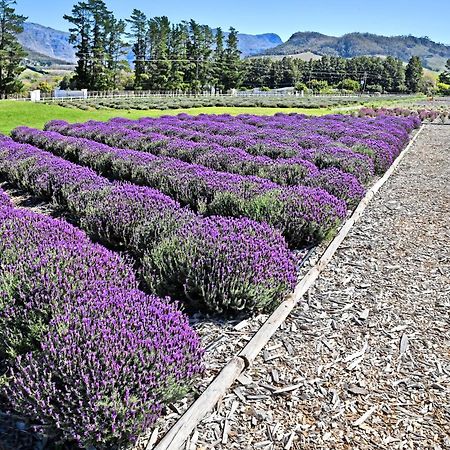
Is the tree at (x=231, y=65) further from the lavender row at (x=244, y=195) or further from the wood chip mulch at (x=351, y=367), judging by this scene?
the wood chip mulch at (x=351, y=367)

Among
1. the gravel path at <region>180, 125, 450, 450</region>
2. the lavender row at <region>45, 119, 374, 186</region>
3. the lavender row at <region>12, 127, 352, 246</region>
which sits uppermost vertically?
the lavender row at <region>45, 119, 374, 186</region>

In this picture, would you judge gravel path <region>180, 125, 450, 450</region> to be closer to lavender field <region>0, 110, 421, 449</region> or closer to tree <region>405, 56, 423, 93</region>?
lavender field <region>0, 110, 421, 449</region>

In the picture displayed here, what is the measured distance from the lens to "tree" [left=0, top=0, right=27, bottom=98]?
48.7 m

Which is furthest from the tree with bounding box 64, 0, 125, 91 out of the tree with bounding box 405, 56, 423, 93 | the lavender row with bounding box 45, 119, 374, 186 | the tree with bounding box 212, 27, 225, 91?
the tree with bounding box 405, 56, 423, 93

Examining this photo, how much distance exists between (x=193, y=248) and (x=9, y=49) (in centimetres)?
5288

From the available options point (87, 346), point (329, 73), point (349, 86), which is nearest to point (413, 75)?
point (349, 86)

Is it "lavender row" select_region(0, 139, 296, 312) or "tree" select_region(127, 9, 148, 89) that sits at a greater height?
"tree" select_region(127, 9, 148, 89)

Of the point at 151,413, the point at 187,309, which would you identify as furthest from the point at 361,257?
the point at 151,413

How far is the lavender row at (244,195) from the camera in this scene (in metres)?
6.13

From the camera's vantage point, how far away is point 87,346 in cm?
275

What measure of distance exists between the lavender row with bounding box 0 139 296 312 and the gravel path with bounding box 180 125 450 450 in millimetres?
469

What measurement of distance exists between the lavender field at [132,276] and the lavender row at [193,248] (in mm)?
15

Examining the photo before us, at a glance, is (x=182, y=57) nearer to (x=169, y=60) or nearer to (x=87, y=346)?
(x=169, y=60)

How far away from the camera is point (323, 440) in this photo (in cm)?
290
